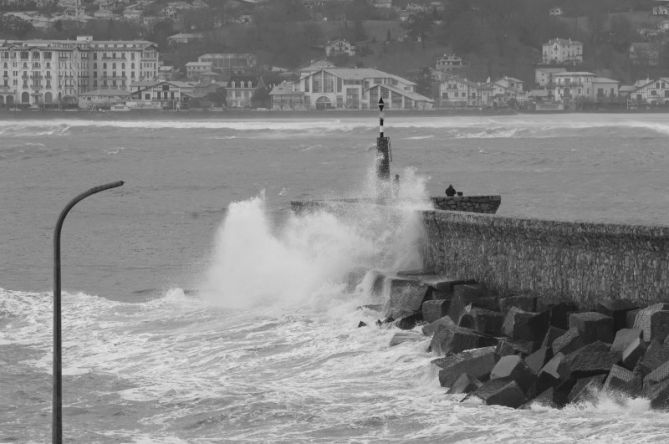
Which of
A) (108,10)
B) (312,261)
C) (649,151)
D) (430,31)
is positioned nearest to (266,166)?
(649,151)

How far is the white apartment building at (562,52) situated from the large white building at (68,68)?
31279 mm

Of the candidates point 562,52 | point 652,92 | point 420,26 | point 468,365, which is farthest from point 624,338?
point 420,26

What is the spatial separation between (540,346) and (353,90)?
106552mm

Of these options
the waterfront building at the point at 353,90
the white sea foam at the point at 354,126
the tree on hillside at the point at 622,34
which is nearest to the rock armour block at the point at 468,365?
the white sea foam at the point at 354,126

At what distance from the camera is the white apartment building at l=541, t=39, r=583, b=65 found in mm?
141500

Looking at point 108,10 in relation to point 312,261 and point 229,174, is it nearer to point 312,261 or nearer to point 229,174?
point 229,174

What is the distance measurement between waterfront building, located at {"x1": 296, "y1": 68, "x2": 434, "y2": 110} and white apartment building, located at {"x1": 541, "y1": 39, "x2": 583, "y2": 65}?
22176 mm

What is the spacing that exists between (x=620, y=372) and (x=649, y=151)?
46.4 m

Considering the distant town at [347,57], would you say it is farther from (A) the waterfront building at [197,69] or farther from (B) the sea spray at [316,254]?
(B) the sea spray at [316,254]

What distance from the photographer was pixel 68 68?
13850cm

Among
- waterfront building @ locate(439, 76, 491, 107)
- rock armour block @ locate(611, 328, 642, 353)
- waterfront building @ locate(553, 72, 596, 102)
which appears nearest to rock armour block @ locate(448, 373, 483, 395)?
rock armour block @ locate(611, 328, 642, 353)

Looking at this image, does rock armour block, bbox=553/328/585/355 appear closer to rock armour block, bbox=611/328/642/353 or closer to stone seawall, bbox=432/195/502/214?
rock armour block, bbox=611/328/642/353

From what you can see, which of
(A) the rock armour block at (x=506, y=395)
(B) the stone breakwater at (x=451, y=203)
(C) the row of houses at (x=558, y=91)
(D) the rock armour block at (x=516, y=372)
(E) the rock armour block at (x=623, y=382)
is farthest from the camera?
(C) the row of houses at (x=558, y=91)

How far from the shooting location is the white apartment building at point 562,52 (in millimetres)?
141500
